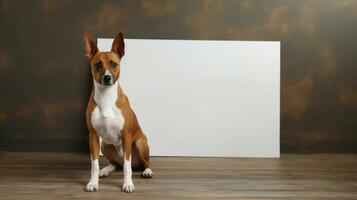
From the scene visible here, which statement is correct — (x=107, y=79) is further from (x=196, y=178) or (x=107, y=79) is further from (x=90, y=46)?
(x=196, y=178)

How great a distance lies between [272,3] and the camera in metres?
3.69

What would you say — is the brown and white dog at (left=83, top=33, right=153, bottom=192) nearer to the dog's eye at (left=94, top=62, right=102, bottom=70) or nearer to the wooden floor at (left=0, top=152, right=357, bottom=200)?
the dog's eye at (left=94, top=62, right=102, bottom=70)

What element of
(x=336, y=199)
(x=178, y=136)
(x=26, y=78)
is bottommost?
(x=336, y=199)

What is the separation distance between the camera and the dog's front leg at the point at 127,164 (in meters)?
2.51

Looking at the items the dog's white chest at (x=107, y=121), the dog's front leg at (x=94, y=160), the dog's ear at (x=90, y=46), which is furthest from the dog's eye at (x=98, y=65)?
the dog's front leg at (x=94, y=160)

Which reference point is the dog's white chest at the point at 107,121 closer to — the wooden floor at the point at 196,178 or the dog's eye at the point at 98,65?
the dog's eye at the point at 98,65

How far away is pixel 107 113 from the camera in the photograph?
8.50 feet

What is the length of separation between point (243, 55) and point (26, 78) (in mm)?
1976

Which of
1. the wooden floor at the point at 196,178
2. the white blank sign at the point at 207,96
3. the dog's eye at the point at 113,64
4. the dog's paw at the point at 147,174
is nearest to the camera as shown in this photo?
the wooden floor at the point at 196,178

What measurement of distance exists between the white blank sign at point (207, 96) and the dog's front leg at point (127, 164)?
3.11ft

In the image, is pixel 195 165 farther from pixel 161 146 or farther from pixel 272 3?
pixel 272 3

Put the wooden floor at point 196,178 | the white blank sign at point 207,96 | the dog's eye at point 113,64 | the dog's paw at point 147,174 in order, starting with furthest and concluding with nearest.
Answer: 1. the white blank sign at point 207,96
2. the dog's paw at point 147,174
3. the dog's eye at point 113,64
4. the wooden floor at point 196,178

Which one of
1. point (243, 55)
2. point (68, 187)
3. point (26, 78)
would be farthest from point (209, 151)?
point (26, 78)

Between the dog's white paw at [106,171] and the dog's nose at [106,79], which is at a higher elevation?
the dog's nose at [106,79]
